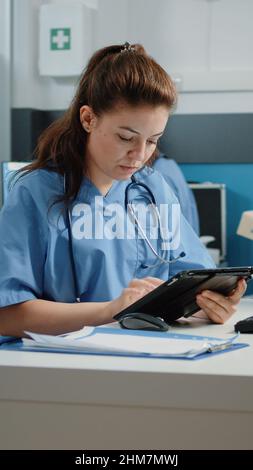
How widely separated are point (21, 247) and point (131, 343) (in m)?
0.44

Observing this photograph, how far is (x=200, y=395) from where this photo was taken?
1035 mm

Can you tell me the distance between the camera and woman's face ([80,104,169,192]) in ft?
5.43

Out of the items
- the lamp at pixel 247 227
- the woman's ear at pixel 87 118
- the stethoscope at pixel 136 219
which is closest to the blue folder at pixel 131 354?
the stethoscope at pixel 136 219

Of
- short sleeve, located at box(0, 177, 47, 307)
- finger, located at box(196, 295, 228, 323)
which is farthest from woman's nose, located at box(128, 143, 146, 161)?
finger, located at box(196, 295, 228, 323)

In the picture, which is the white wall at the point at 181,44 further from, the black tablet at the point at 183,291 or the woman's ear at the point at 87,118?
the black tablet at the point at 183,291

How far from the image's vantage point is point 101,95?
1696mm

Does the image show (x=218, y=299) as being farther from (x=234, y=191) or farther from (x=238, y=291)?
(x=234, y=191)

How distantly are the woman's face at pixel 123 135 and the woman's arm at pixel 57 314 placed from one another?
0.88ft

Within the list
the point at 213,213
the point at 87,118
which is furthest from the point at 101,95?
the point at 213,213

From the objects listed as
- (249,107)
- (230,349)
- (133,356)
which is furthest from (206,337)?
(249,107)

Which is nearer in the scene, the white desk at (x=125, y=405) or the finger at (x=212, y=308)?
the white desk at (x=125, y=405)

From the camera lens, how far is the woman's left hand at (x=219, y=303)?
1.55m
